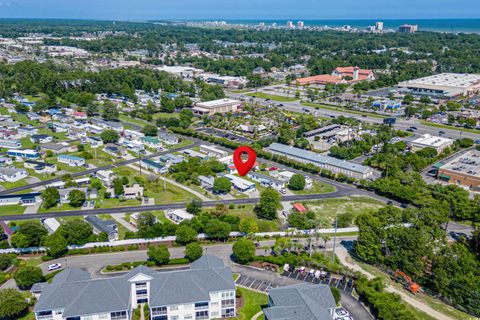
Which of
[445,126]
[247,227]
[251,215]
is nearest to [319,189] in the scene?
[251,215]

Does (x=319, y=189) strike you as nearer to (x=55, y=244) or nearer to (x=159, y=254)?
(x=159, y=254)

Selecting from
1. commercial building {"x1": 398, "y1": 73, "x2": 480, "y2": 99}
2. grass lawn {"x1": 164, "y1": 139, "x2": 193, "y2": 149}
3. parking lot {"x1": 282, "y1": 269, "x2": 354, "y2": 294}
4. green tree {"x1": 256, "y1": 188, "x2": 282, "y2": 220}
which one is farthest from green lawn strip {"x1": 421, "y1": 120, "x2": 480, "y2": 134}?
parking lot {"x1": 282, "y1": 269, "x2": 354, "y2": 294}

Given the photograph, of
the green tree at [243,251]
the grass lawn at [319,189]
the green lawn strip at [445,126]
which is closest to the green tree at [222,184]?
the grass lawn at [319,189]

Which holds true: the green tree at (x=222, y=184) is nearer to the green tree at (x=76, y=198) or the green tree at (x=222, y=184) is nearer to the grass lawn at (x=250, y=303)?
the green tree at (x=76, y=198)

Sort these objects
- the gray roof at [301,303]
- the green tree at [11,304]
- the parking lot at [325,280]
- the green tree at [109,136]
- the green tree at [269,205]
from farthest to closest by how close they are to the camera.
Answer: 1. the green tree at [109,136]
2. the green tree at [269,205]
3. the parking lot at [325,280]
4. the green tree at [11,304]
5. the gray roof at [301,303]

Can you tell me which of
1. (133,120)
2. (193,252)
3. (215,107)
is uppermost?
(215,107)

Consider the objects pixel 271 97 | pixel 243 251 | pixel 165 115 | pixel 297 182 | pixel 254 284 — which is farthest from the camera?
pixel 271 97
